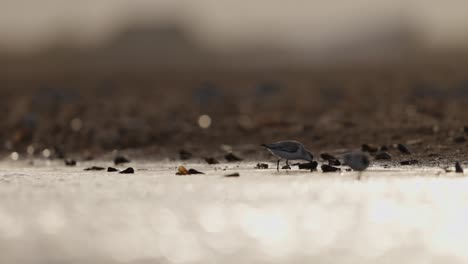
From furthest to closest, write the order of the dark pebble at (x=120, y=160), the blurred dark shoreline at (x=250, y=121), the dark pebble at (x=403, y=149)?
1. the blurred dark shoreline at (x=250, y=121)
2. the dark pebble at (x=120, y=160)
3. the dark pebble at (x=403, y=149)

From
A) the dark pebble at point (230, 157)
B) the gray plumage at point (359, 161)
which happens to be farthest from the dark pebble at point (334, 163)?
the dark pebble at point (230, 157)

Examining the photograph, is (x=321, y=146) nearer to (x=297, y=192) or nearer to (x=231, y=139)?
(x=231, y=139)

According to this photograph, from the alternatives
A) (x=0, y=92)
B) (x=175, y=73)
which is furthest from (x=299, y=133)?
(x=175, y=73)

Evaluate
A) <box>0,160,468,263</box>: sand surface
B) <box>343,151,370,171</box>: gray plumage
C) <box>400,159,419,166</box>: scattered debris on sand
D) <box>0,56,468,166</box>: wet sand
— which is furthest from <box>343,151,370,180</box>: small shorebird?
<box>0,56,468,166</box>: wet sand

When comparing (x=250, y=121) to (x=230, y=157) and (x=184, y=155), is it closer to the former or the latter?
(x=184, y=155)

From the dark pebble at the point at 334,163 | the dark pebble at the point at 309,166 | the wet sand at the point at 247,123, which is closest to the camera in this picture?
the dark pebble at the point at 309,166

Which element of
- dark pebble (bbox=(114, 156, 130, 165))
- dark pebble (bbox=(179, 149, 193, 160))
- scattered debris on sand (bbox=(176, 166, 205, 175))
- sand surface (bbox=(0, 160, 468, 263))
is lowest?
sand surface (bbox=(0, 160, 468, 263))

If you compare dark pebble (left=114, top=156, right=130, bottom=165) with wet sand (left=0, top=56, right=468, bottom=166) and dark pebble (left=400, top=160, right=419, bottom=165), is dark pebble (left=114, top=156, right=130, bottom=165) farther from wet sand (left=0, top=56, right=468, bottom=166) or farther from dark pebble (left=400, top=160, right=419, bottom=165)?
dark pebble (left=400, top=160, right=419, bottom=165)

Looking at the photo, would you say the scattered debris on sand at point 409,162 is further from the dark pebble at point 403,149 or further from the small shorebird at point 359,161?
the small shorebird at point 359,161

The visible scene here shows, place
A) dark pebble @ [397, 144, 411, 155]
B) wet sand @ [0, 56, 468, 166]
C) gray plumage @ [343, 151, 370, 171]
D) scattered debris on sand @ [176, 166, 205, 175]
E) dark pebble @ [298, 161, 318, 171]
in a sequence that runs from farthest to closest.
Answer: wet sand @ [0, 56, 468, 166] → dark pebble @ [397, 144, 411, 155] → scattered debris on sand @ [176, 166, 205, 175] → dark pebble @ [298, 161, 318, 171] → gray plumage @ [343, 151, 370, 171]

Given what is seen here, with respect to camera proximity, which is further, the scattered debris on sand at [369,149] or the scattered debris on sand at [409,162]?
the scattered debris on sand at [369,149]

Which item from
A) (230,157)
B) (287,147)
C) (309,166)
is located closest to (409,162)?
(309,166)
